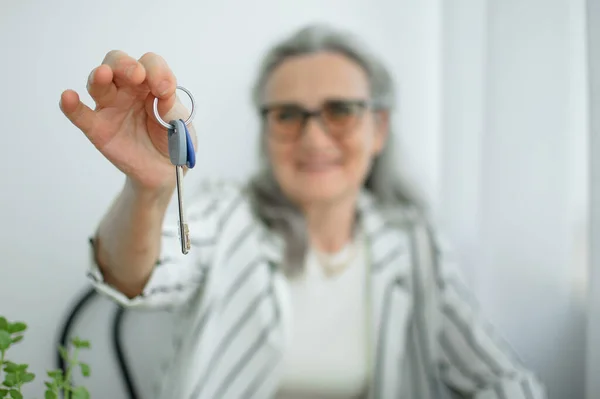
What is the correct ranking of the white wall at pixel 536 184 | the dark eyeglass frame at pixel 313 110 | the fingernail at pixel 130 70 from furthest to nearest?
the dark eyeglass frame at pixel 313 110, the white wall at pixel 536 184, the fingernail at pixel 130 70

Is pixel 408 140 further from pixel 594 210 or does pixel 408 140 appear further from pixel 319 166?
pixel 594 210

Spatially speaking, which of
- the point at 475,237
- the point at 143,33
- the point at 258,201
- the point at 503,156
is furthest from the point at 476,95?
the point at 143,33

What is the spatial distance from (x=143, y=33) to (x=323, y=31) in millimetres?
425

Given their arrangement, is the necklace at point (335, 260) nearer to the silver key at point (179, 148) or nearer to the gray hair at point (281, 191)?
the gray hair at point (281, 191)

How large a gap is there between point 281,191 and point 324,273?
0.61 feet

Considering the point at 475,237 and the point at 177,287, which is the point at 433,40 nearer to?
the point at 475,237

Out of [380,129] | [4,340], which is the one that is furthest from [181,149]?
[380,129]

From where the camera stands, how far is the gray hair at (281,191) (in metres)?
0.98

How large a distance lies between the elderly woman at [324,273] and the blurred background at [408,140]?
5cm

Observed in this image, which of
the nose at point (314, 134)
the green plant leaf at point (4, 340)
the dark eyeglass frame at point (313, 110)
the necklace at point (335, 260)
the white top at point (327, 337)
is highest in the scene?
the dark eyeglass frame at point (313, 110)

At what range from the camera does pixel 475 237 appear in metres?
1.05

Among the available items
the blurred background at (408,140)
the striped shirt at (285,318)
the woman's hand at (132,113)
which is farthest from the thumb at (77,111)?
the striped shirt at (285,318)

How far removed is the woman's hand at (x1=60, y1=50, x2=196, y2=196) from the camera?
0.42 m

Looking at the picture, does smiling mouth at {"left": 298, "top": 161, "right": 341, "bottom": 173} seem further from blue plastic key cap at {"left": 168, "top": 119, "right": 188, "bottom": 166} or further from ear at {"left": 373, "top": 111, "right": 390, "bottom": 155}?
blue plastic key cap at {"left": 168, "top": 119, "right": 188, "bottom": 166}
